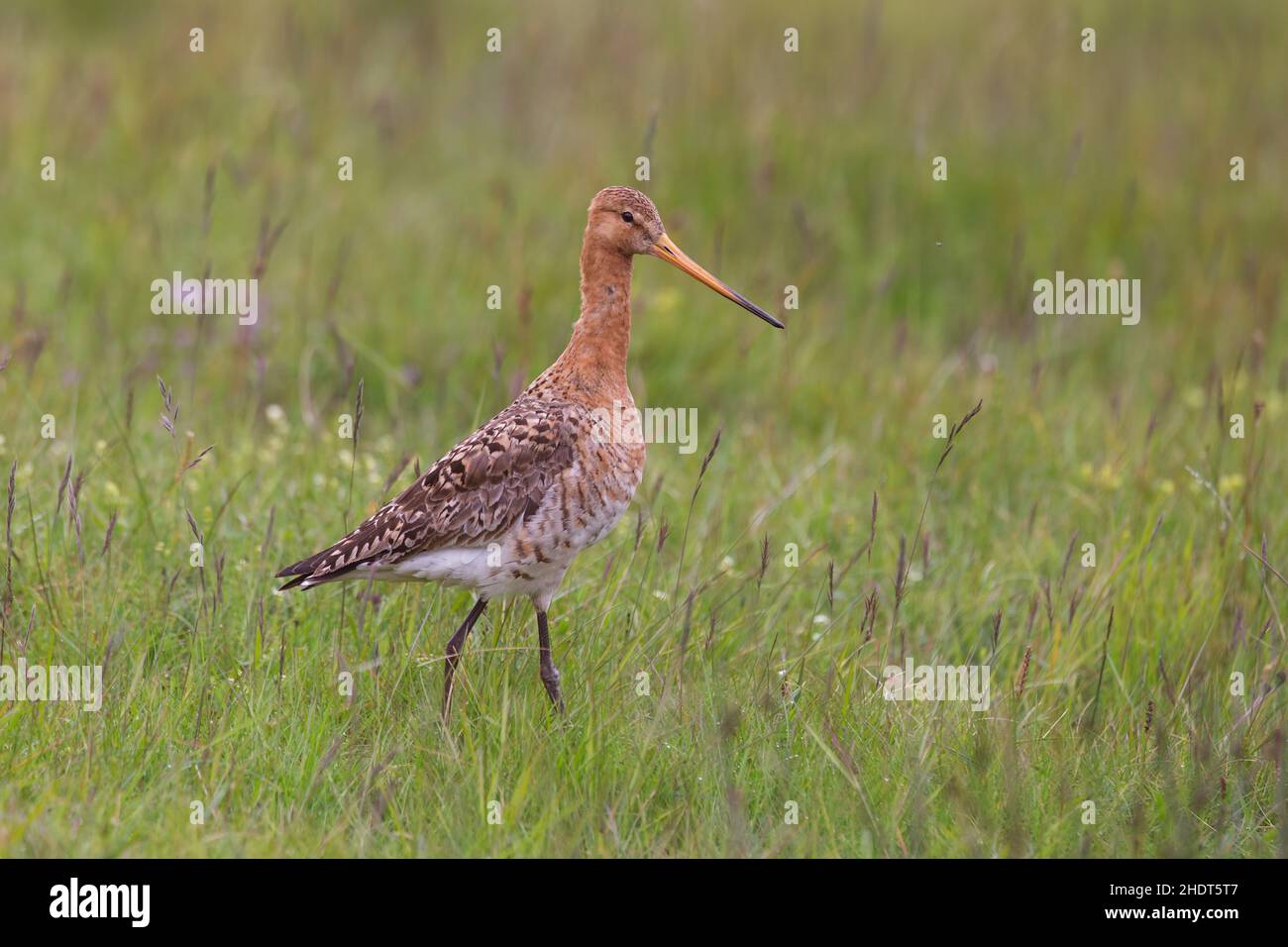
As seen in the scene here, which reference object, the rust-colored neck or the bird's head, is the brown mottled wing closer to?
the rust-colored neck

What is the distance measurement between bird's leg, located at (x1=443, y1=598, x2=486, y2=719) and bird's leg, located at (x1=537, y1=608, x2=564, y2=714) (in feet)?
0.66

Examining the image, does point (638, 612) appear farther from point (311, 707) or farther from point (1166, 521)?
point (1166, 521)

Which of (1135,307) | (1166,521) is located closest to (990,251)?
(1135,307)

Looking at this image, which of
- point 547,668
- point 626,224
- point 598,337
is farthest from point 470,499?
point 626,224

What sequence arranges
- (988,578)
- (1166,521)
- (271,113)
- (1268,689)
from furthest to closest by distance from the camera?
(271,113)
(1166,521)
(988,578)
(1268,689)

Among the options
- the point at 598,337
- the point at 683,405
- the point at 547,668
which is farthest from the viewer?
the point at 683,405

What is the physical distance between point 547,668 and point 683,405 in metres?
2.99

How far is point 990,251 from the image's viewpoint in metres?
9.45

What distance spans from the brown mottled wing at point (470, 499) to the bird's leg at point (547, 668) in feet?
1.02

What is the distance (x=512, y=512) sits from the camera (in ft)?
16.4

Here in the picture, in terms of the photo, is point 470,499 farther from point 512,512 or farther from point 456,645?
point 456,645

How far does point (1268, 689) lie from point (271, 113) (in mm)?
6482

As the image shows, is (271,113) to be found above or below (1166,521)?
above
